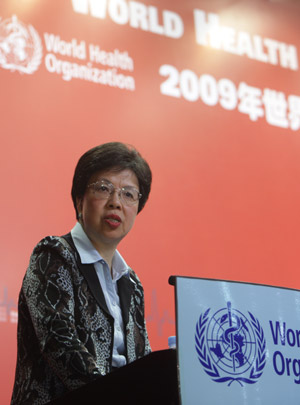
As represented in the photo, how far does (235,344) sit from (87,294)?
52 cm

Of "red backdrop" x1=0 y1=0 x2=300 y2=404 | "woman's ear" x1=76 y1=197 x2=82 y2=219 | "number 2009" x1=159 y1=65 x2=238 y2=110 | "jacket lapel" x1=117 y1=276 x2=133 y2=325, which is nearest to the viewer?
"jacket lapel" x1=117 y1=276 x2=133 y2=325

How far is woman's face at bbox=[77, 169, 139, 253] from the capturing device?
1818mm

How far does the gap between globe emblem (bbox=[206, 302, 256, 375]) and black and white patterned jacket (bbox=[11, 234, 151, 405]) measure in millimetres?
316

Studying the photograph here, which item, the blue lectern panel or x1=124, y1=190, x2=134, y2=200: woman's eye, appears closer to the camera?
the blue lectern panel

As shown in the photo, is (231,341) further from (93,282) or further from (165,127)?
(165,127)

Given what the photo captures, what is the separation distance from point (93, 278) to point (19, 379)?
0.97 ft

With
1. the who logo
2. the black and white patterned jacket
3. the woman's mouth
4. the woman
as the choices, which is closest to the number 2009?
the who logo

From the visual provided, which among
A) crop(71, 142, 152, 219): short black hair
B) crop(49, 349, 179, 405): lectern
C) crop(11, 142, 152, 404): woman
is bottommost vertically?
crop(49, 349, 179, 405): lectern

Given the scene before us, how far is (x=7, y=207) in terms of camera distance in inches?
112

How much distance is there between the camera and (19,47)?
3002mm

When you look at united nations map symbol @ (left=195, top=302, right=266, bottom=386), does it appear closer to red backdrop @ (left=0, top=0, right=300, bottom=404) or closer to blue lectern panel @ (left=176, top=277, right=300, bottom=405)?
blue lectern panel @ (left=176, top=277, right=300, bottom=405)

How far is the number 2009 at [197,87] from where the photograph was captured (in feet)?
11.5

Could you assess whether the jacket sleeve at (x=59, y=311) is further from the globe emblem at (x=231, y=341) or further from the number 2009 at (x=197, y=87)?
the number 2009 at (x=197, y=87)

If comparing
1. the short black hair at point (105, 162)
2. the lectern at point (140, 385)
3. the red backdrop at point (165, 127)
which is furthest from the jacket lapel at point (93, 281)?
the red backdrop at point (165, 127)
